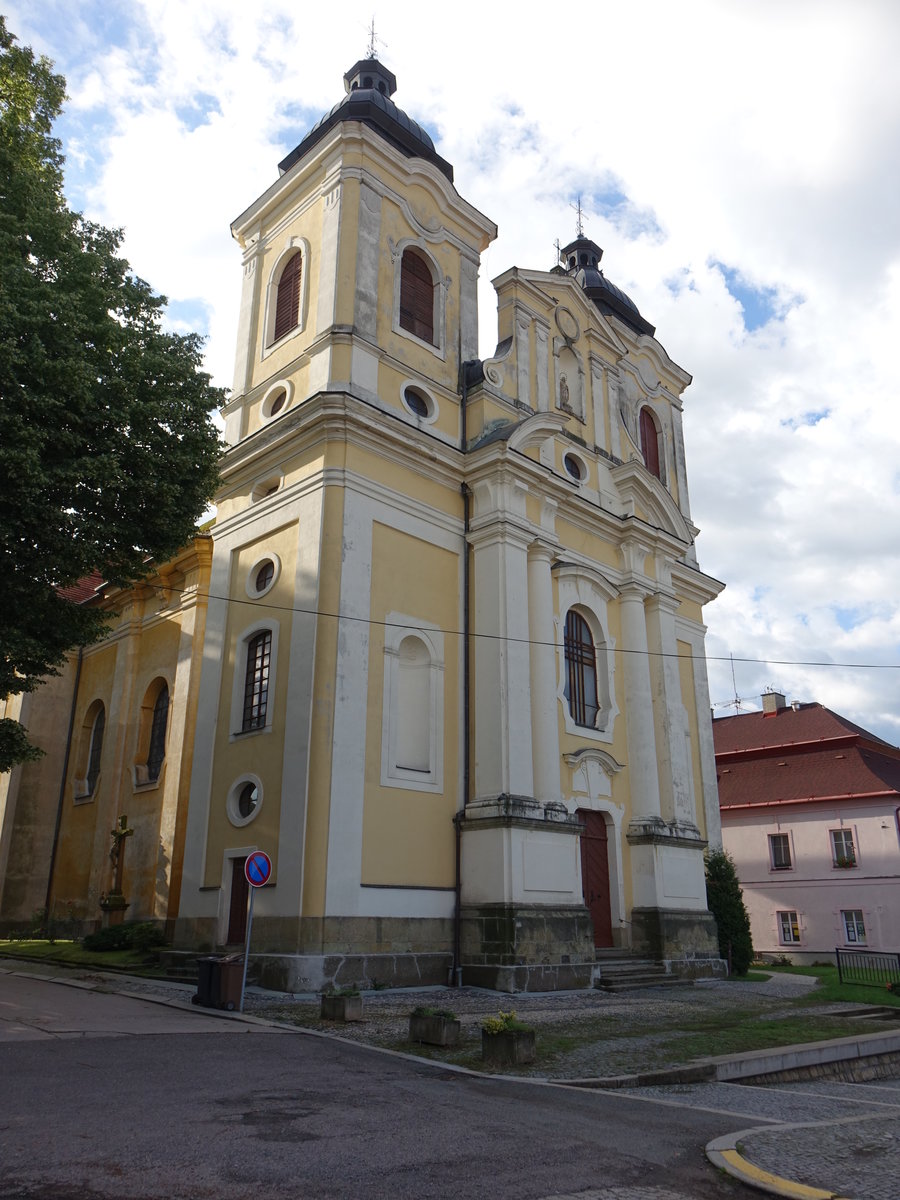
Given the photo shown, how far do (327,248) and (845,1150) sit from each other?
1832 centimetres

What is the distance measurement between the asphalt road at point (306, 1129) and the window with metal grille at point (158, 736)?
13.7m

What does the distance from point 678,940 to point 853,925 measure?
14275 mm

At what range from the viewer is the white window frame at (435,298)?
20.6 meters

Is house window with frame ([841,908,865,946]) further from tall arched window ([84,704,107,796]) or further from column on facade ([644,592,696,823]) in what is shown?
tall arched window ([84,704,107,796])

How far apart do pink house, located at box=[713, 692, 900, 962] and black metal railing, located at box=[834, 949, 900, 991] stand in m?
11.4

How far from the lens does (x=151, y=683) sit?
24.2m

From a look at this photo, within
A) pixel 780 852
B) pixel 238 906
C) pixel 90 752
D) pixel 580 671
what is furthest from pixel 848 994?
pixel 90 752

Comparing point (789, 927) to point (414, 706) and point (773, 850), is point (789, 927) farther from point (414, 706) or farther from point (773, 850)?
point (414, 706)

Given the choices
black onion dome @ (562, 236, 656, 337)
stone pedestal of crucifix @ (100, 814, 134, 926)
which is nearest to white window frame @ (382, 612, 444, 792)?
stone pedestal of crucifix @ (100, 814, 134, 926)

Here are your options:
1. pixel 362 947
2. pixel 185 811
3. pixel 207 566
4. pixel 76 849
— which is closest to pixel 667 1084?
pixel 362 947

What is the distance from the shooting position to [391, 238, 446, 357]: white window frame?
20594 millimetres

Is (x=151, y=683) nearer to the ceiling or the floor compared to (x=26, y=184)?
nearer to the floor

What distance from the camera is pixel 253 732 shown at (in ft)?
58.0

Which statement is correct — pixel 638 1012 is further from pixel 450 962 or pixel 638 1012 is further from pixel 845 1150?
pixel 845 1150
